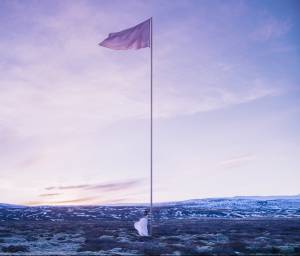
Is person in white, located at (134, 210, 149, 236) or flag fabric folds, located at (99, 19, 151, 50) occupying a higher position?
flag fabric folds, located at (99, 19, 151, 50)

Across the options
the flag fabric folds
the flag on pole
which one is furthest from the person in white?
the flag fabric folds

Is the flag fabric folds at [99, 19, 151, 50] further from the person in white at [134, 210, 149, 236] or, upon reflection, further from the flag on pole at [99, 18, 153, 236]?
the person in white at [134, 210, 149, 236]

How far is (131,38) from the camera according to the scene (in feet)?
91.5

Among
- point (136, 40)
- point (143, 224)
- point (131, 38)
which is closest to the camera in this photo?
point (143, 224)

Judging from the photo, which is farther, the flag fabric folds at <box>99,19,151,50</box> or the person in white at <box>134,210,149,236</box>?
the flag fabric folds at <box>99,19,151,50</box>

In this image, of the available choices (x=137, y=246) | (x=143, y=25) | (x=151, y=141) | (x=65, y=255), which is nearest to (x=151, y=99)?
(x=151, y=141)

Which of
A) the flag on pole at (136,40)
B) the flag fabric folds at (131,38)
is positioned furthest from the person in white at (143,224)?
the flag fabric folds at (131,38)

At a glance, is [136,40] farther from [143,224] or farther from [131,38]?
[143,224]

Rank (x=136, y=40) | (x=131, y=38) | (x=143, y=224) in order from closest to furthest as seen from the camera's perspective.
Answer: (x=143, y=224) → (x=131, y=38) → (x=136, y=40)

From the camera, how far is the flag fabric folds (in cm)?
2712

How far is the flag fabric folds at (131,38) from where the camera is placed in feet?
89.0

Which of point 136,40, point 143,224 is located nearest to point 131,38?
point 136,40

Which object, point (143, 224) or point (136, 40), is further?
point (136, 40)

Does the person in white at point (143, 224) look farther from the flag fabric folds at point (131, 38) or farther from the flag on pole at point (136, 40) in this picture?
the flag fabric folds at point (131, 38)
